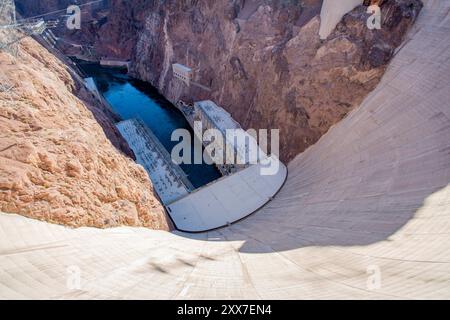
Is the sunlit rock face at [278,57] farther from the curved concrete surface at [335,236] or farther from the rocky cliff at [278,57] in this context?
the curved concrete surface at [335,236]

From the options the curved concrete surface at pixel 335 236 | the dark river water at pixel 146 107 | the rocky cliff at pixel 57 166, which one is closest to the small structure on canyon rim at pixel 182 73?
the dark river water at pixel 146 107

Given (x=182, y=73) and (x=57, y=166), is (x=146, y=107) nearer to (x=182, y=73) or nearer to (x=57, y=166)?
(x=182, y=73)

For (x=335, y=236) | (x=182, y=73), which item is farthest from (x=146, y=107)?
(x=335, y=236)

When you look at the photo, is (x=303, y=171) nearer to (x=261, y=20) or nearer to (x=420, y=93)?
(x=420, y=93)

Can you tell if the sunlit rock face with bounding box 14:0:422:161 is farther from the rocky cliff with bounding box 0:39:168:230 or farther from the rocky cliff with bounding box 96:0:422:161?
the rocky cliff with bounding box 0:39:168:230

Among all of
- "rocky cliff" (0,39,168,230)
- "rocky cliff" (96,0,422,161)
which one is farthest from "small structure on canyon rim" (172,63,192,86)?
"rocky cliff" (0,39,168,230)
